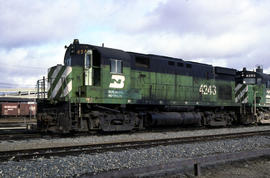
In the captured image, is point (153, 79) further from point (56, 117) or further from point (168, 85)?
point (56, 117)

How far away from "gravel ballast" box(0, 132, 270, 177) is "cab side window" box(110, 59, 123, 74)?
471 centimetres

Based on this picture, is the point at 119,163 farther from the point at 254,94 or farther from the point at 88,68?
the point at 254,94

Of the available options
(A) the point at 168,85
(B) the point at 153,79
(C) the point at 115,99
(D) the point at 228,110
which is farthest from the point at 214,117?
(C) the point at 115,99

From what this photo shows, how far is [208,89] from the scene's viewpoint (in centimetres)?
1672

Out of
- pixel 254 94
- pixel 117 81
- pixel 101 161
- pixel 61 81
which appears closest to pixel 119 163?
pixel 101 161

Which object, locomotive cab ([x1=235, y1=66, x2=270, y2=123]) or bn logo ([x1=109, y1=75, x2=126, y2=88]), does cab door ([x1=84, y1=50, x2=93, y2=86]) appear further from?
locomotive cab ([x1=235, y1=66, x2=270, y2=123])

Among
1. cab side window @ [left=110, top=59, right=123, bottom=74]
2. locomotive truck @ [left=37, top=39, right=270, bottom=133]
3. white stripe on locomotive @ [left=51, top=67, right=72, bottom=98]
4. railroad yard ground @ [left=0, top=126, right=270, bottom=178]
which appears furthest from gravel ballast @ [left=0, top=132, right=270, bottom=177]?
white stripe on locomotive @ [left=51, top=67, right=72, bottom=98]

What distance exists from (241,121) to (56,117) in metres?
12.6

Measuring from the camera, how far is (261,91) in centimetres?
1956

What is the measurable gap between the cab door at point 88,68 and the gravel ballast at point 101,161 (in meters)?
4.61

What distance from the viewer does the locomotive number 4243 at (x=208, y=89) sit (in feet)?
53.7

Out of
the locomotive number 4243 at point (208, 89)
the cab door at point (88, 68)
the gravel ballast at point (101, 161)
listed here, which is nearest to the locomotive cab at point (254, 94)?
the locomotive number 4243 at point (208, 89)

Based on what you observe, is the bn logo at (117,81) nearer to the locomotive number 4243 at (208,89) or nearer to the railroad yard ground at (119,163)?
the railroad yard ground at (119,163)

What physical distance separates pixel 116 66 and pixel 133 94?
1.56 meters
